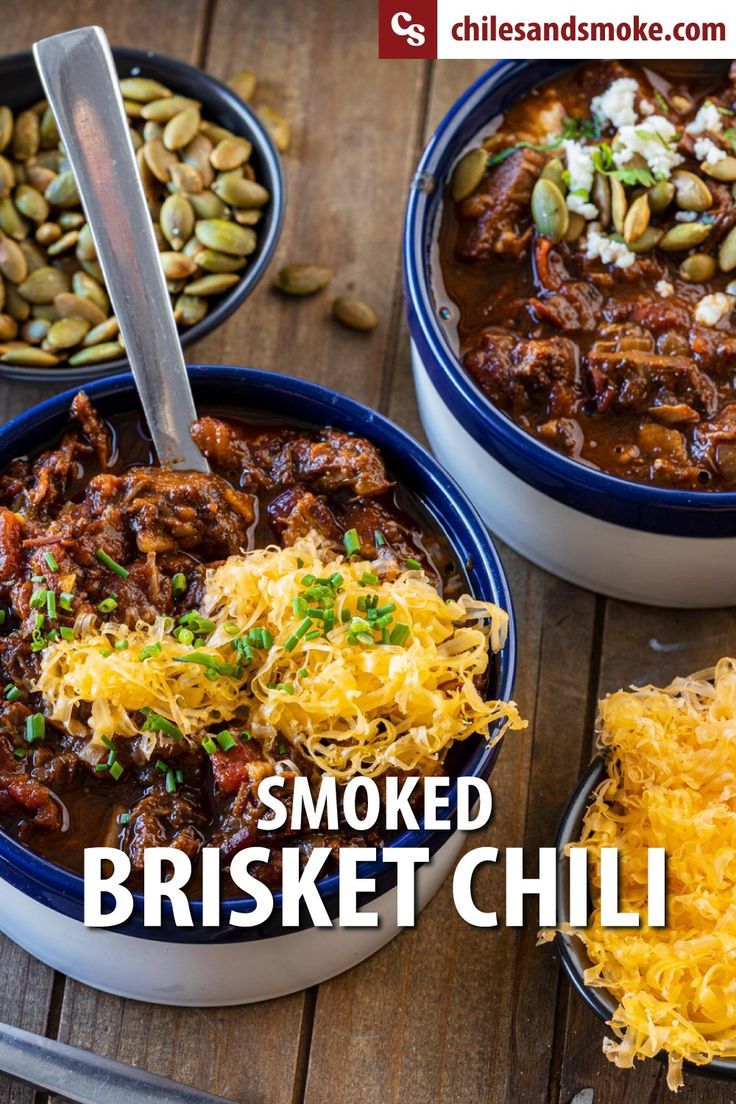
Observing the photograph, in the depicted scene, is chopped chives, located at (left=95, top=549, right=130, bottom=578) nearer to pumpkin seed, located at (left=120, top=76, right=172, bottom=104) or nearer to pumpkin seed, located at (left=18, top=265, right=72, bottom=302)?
pumpkin seed, located at (left=18, top=265, right=72, bottom=302)

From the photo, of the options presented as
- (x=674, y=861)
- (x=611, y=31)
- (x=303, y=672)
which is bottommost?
(x=674, y=861)

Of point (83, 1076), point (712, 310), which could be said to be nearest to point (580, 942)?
point (83, 1076)

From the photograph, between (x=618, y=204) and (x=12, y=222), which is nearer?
(x=618, y=204)

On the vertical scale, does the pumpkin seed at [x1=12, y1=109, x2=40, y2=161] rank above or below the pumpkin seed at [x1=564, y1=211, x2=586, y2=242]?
above

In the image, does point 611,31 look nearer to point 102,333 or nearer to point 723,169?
point 723,169

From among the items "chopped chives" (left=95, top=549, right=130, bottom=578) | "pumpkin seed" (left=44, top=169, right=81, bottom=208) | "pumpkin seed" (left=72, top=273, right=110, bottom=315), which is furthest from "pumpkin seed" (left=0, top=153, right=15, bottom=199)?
"chopped chives" (left=95, top=549, right=130, bottom=578)

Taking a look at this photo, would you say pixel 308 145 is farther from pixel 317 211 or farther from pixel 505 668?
pixel 505 668
